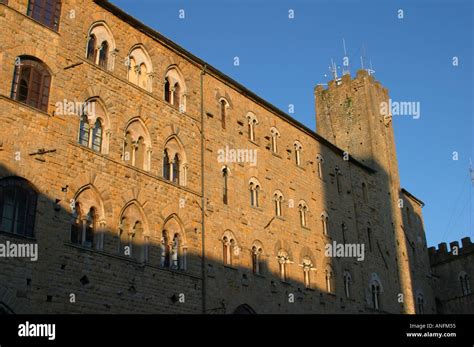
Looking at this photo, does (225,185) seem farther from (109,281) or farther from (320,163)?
(320,163)

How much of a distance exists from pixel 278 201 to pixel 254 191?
5.64 feet

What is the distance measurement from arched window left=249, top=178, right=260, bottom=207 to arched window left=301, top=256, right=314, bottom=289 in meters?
3.63

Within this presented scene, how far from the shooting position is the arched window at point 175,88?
72.9ft

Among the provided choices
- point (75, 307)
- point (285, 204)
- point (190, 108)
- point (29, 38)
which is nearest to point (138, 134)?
point (190, 108)

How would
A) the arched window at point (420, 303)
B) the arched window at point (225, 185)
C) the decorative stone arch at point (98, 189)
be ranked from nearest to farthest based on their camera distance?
the decorative stone arch at point (98, 189), the arched window at point (225, 185), the arched window at point (420, 303)

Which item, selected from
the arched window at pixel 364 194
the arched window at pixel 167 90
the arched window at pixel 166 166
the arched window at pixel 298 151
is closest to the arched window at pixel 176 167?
the arched window at pixel 166 166

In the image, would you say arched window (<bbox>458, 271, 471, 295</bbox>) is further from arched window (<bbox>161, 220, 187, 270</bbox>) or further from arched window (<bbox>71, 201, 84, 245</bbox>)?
arched window (<bbox>71, 201, 84, 245</bbox>)

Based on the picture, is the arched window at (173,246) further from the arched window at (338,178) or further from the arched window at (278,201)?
the arched window at (338,178)

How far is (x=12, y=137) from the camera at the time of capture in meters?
15.9

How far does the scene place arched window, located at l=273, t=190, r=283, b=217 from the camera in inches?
1014

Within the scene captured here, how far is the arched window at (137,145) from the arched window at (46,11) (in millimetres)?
3942

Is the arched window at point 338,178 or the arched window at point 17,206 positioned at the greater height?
the arched window at point 338,178
